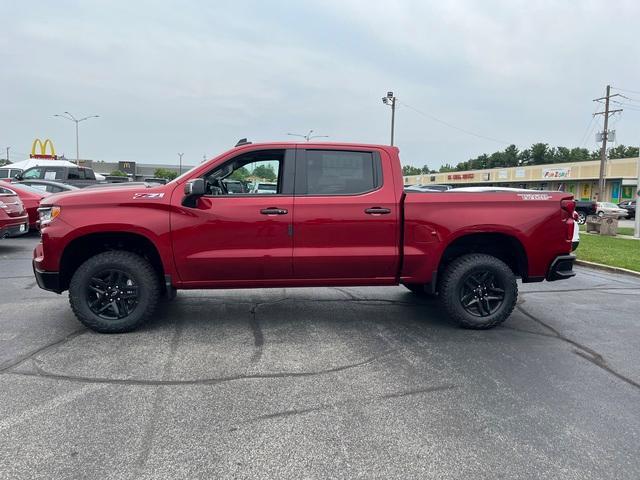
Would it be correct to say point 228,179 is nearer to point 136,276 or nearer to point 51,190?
point 136,276

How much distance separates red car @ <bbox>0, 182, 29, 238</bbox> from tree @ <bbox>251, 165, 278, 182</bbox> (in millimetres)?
7163

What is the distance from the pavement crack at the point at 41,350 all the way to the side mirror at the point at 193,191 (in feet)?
5.69

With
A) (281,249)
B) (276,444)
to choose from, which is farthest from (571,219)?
(276,444)

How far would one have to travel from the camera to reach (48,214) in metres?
5.02

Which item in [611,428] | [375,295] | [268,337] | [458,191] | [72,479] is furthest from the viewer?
[375,295]

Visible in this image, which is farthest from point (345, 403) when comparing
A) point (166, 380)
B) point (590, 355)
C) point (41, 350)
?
point (41, 350)

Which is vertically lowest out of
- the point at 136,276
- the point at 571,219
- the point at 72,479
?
the point at 72,479

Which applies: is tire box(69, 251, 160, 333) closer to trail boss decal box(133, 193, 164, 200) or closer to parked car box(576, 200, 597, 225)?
trail boss decal box(133, 193, 164, 200)

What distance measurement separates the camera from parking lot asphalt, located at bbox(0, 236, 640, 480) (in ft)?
9.27

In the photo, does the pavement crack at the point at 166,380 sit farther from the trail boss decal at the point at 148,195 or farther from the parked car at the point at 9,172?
the parked car at the point at 9,172

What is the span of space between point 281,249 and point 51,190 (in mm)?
13355

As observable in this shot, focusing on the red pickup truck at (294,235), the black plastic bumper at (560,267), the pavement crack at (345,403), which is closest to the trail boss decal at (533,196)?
the red pickup truck at (294,235)

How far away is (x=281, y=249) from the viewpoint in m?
5.09

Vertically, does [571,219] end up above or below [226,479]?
above
